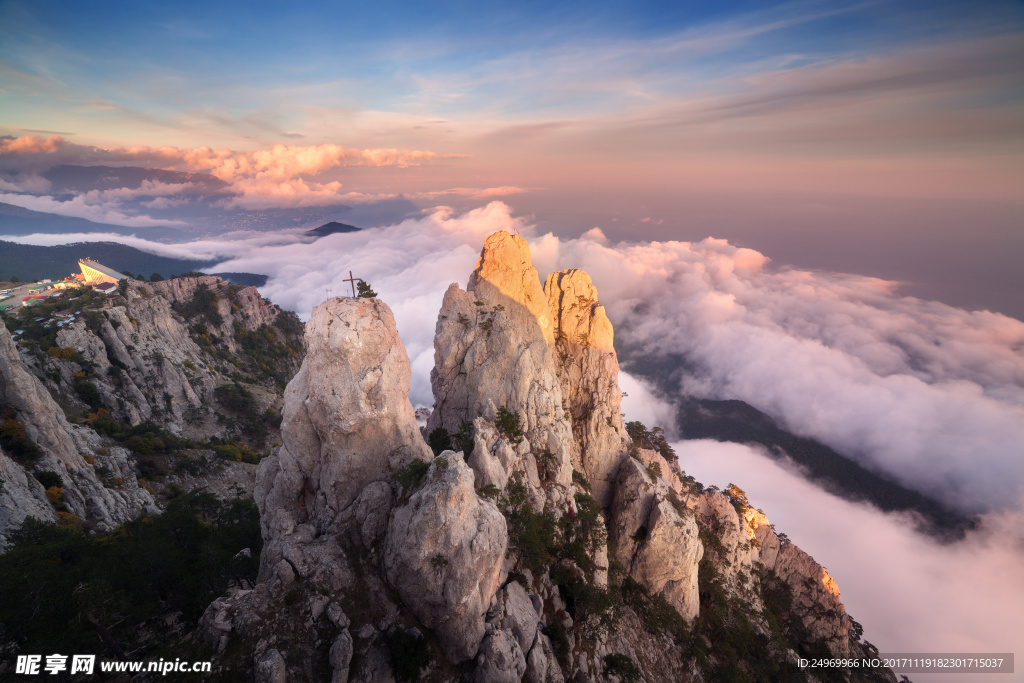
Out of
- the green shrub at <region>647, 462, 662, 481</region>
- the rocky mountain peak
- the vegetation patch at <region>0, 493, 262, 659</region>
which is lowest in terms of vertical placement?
the green shrub at <region>647, 462, 662, 481</region>

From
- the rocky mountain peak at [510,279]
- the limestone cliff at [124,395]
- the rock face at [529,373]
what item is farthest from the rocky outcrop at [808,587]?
the limestone cliff at [124,395]

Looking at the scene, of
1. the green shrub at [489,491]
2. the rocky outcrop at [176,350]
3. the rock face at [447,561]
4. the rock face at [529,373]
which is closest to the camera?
the rock face at [447,561]

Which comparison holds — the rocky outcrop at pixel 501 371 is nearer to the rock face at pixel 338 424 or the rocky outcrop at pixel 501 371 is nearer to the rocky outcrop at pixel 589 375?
the rocky outcrop at pixel 589 375

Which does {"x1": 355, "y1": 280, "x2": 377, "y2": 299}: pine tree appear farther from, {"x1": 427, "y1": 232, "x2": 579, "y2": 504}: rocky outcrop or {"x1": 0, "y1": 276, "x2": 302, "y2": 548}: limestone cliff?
{"x1": 0, "y1": 276, "x2": 302, "y2": 548}: limestone cliff

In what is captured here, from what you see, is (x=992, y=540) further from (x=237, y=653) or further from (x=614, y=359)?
(x=237, y=653)

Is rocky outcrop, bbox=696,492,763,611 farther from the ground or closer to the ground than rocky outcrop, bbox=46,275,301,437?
closer to the ground

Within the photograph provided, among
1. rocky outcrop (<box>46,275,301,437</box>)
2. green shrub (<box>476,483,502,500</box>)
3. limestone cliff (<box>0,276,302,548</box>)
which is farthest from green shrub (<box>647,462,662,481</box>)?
rocky outcrop (<box>46,275,301,437</box>)
